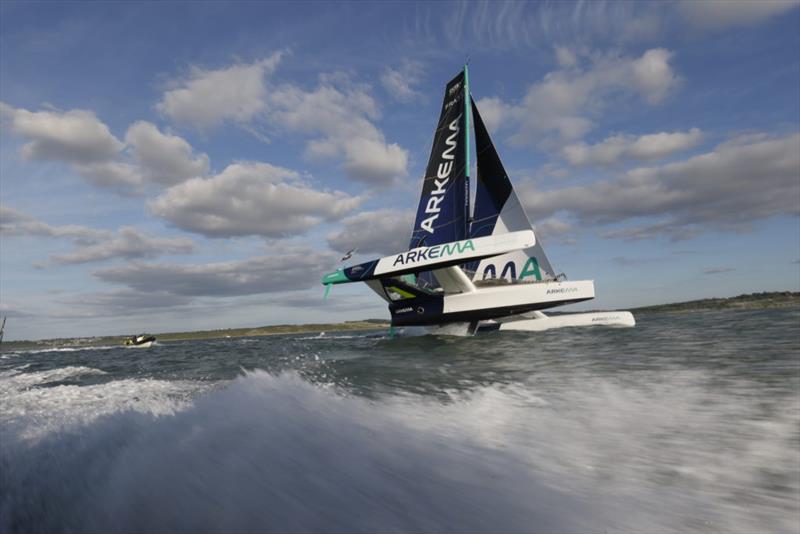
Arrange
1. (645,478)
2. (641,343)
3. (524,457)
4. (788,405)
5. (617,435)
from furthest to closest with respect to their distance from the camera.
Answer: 1. (641,343)
2. (788,405)
3. (617,435)
4. (524,457)
5. (645,478)

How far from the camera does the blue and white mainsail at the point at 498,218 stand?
45.3 ft

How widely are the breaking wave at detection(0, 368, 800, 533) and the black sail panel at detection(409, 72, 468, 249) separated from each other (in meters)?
13.2

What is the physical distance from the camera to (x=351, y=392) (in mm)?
4062

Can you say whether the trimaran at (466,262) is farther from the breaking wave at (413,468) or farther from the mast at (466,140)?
the breaking wave at (413,468)

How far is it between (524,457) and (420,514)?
743mm

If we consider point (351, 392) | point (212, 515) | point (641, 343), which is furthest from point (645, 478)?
point (641, 343)

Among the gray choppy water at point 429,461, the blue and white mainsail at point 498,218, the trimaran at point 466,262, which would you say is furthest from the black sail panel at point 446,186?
the gray choppy water at point 429,461

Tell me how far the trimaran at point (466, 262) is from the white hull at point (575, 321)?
0.03 metres

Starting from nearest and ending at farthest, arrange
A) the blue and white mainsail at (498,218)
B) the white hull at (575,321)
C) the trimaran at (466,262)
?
the trimaran at (466,262) < the white hull at (575,321) < the blue and white mainsail at (498,218)

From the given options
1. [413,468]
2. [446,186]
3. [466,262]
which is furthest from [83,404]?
[446,186]

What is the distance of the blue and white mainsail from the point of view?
13.8 metres

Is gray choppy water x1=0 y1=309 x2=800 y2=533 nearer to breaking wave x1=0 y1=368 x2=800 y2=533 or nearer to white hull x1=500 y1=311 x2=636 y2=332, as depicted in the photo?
breaking wave x1=0 y1=368 x2=800 y2=533

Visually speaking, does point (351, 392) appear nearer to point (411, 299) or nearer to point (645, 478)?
point (645, 478)

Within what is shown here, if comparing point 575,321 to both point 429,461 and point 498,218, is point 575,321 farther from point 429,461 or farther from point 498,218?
point 429,461
